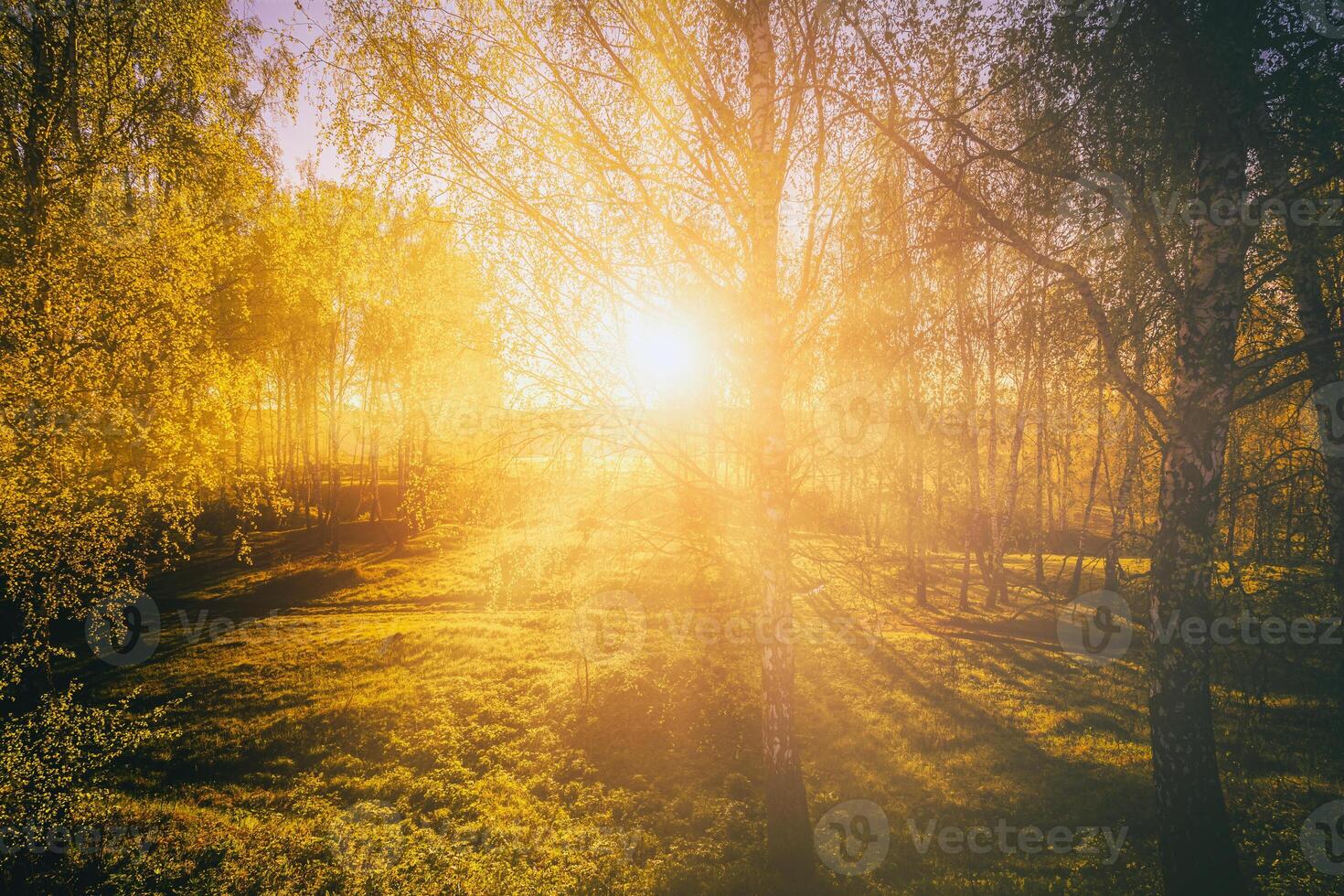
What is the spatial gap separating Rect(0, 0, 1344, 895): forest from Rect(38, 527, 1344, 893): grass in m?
0.09

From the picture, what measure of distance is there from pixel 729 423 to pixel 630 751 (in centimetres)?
705

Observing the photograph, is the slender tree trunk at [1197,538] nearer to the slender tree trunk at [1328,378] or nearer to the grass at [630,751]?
the grass at [630,751]

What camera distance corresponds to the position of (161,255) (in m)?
9.74

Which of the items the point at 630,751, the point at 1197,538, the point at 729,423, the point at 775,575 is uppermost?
the point at 729,423

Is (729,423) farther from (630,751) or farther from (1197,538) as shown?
(630,751)

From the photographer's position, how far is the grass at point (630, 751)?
231 inches

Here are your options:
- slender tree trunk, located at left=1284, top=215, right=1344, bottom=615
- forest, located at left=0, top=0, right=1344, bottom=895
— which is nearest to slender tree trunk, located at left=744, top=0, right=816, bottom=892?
forest, located at left=0, top=0, right=1344, bottom=895

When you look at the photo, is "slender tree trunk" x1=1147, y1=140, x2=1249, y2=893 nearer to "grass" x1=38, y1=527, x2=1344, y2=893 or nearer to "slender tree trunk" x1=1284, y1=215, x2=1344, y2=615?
"grass" x1=38, y1=527, x2=1344, y2=893

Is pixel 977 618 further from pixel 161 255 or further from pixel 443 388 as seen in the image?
pixel 161 255

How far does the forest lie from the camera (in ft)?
15.3

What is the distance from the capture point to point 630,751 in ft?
29.3

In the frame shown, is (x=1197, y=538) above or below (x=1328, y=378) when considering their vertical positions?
below

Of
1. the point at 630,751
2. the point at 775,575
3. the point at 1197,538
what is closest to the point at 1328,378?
the point at 1197,538

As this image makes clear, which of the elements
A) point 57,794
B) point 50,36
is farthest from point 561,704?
point 50,36
